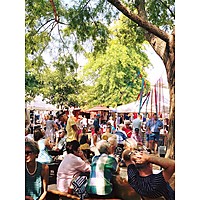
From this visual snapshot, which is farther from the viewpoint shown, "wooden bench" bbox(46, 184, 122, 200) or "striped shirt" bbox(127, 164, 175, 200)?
"wooden bench" bbox(46, 184, 122, 200)

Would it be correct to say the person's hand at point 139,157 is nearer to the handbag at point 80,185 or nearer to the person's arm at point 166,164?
the person's arm at point 166,164

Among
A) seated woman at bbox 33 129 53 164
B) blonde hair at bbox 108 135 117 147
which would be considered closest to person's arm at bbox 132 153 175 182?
blonde hair at bbox 108 135 117 147

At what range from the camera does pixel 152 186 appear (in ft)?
17.7

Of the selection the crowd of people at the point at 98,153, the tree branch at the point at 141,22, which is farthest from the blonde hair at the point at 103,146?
the tree branch at the point at 141,22

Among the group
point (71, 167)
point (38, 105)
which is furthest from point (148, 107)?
point (38, 105)

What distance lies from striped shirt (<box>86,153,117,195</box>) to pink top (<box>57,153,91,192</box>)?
0.45ft

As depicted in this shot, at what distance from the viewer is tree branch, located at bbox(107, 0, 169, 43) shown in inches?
224

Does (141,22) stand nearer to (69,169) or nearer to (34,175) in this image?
(69,169)

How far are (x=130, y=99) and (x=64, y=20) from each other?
138cm

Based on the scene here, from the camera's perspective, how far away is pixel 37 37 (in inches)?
238

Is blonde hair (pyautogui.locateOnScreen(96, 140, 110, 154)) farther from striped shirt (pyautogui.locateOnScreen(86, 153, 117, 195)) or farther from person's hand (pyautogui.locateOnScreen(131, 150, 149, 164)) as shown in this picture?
person's hand (pyautogui.locateOnScreen(131, 150, 149, 164))
